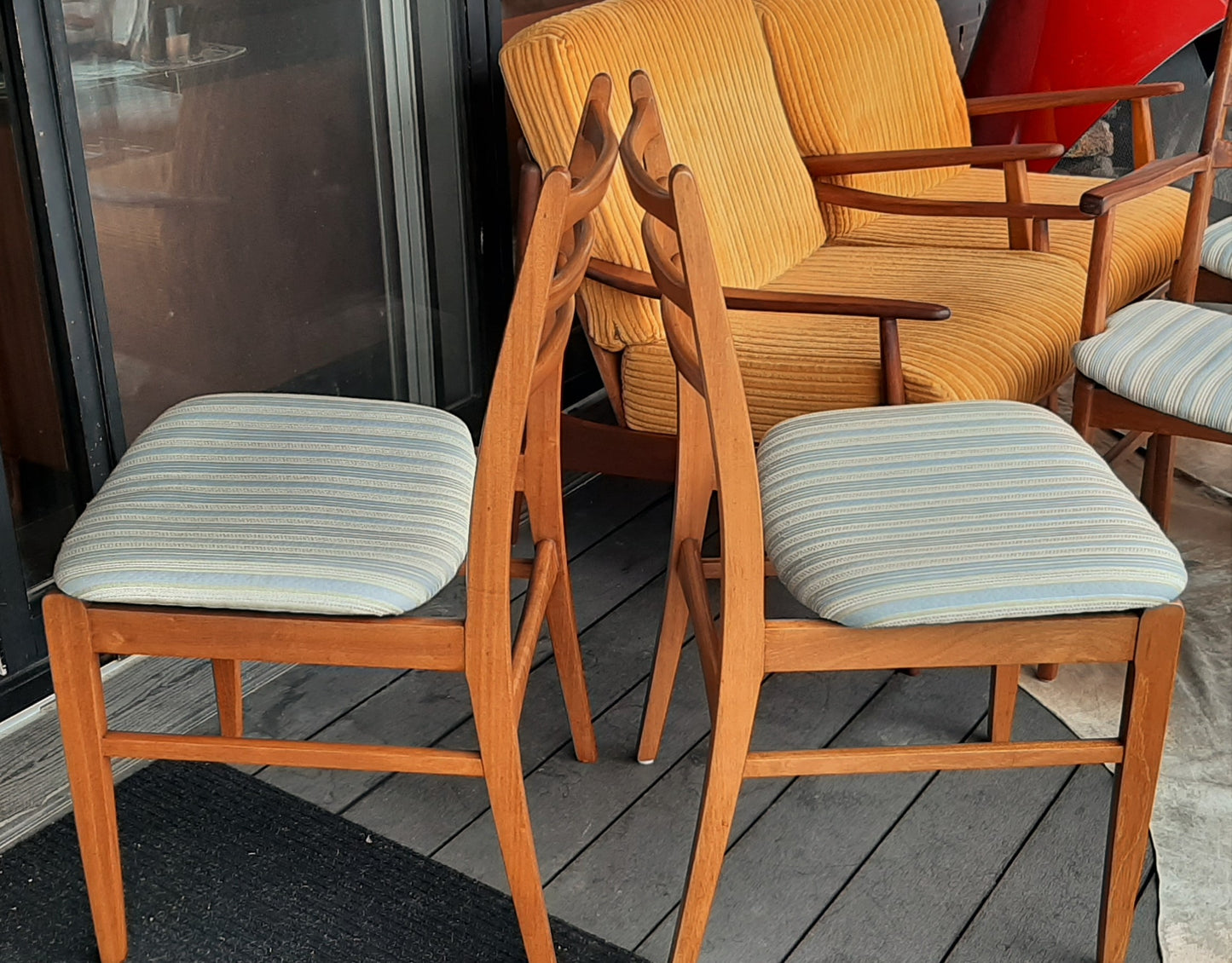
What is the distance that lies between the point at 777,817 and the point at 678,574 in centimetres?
37

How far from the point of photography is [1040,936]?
1.58m

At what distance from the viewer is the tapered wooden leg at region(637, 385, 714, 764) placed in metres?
1.65

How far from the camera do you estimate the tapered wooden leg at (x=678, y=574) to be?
5.40ft

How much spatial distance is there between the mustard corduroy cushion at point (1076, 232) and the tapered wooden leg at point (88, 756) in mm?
1842

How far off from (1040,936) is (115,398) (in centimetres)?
141

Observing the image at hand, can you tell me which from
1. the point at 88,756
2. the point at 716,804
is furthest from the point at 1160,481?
the point at 88,756

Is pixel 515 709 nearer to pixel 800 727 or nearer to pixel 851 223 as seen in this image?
pixel 800 727

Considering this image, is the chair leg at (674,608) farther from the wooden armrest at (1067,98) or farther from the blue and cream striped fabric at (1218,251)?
the wooden armrest at (1067,98)

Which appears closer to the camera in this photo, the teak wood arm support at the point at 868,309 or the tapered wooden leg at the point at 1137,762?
the tapered wooden leg at the point at 1137,762

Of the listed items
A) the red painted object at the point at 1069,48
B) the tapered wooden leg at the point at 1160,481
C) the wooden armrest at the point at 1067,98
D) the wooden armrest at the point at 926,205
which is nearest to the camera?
the tapered wooden leg at the point at 1160,481

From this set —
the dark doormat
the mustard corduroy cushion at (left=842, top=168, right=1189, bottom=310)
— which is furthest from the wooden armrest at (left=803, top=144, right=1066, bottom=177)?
the dark doormat

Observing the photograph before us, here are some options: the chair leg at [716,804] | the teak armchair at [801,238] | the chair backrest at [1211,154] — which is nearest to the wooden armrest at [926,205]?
the teak armchair at [801,238]

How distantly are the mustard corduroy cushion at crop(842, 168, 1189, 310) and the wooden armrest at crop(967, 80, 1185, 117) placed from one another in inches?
6.3

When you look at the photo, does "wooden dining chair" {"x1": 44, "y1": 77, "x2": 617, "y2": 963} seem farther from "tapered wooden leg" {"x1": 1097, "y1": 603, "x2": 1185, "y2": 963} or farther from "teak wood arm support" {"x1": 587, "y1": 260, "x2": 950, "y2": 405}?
"tapered wooden leg" {"x1": 1097, "y1": 603, "x2": 1185, "y2": 963}
